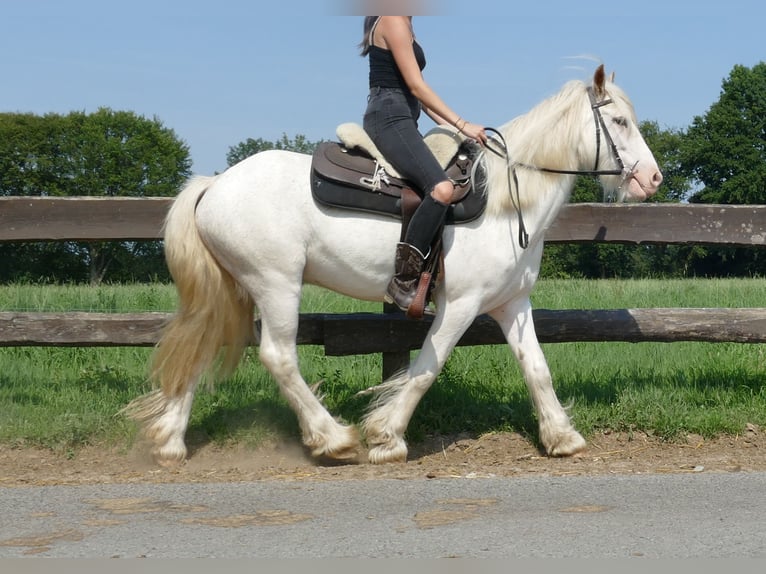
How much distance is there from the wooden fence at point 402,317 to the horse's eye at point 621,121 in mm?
1015

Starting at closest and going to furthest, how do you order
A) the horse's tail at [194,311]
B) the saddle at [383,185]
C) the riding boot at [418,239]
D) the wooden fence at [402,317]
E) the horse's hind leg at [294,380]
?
the riding boot at [418,239]
the saddle at [383,185]
the horse's hind leg at [294,380]
the horse's tail at [194,311]
the wooden fence at [402,317]

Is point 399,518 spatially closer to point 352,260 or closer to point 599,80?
point 352,260

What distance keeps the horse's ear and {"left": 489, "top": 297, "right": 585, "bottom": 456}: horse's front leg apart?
1365mm

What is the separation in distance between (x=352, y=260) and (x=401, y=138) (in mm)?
774

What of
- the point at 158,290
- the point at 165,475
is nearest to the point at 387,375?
the point at 165,475

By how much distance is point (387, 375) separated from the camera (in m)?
6.74

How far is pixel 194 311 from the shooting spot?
5.84 m

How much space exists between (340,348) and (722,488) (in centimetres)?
276

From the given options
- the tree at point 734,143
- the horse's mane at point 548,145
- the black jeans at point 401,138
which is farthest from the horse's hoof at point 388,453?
the tree at point 734,143

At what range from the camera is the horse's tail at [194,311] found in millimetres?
5762

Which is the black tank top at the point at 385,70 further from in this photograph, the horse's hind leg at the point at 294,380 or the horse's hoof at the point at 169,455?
the horse's hoof at the point at 169,455

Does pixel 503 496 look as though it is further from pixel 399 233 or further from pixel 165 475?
pixel 165 475

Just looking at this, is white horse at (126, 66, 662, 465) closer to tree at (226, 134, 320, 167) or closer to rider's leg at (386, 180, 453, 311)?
rider's leg at (386, 180, 453, 311)

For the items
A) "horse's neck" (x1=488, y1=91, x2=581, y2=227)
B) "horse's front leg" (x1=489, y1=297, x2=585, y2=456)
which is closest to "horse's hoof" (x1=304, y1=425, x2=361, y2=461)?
"horse's front leg" (x1=489, y1=297, x2=585, y2=456)
